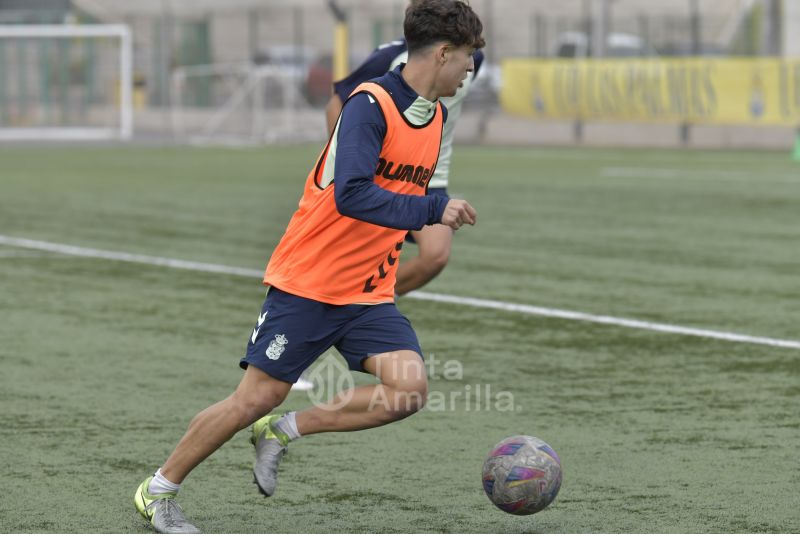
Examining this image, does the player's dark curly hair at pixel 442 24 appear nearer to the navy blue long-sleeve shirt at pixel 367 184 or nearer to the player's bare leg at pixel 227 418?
the navy blue long-sleeve shirt at pixel 367 184

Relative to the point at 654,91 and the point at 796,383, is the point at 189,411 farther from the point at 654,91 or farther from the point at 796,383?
the point at 654,91

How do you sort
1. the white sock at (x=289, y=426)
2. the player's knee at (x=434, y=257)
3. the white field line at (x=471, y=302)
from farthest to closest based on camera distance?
the white field line at (x=471, y=302) < the player's knee at (x=434, y=257) < the white sock at (x=289, y=426)

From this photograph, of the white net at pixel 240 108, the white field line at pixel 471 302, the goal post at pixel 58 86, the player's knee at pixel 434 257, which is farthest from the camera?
the white net at pixel 240 108

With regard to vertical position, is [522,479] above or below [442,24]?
below

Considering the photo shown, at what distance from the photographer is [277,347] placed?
506 cm

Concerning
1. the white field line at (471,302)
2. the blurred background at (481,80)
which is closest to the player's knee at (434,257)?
the white field line at (471,302)

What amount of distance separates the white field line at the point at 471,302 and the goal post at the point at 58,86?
20.6 meters

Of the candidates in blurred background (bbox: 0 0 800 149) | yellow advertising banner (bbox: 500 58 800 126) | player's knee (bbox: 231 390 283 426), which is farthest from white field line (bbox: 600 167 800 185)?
player's knee (bbox: 231 390 283 426)

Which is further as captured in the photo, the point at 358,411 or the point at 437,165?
the point at 437,165

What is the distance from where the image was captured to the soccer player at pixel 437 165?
311 inches

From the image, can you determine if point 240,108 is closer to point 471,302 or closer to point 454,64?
point 471,302

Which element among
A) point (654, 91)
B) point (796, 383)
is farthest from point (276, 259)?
point (654, 91)

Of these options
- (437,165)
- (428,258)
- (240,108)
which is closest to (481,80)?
(240,108)

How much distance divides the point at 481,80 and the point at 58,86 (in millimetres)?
9732
